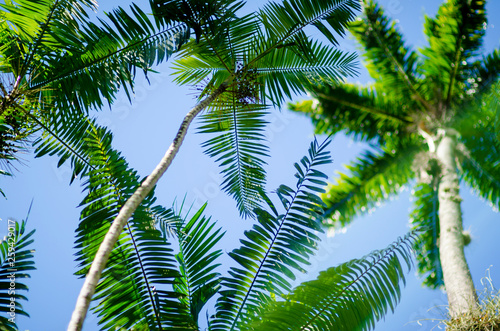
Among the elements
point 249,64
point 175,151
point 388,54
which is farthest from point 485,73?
point 175,151

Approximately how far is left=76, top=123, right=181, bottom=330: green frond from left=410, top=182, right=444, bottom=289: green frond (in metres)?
6.19

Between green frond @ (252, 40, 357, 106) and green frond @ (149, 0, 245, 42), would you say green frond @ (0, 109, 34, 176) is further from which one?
green frond @ (252, 40, 357, 106)

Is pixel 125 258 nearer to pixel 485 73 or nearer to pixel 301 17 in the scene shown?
pixel 301 17

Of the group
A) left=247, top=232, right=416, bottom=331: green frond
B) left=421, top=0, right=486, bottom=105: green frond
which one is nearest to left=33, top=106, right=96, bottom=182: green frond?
left=247, top=232, right=416, bottom=331: green frond

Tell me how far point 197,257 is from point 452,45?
25.8ft

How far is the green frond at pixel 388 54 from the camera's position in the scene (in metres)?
8.93

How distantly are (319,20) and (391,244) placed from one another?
98.9 inches

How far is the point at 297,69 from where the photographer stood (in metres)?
4.80

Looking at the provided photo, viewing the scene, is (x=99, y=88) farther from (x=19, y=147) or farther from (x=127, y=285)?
(x=127, y=285)

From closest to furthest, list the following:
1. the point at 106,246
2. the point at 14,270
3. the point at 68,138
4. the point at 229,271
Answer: the point at 106,246
the point at 14,270
the point at 229,271
the point at 68,138

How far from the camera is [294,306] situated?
9.10 ft

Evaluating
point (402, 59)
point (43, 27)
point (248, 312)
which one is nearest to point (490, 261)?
point (402, 59)

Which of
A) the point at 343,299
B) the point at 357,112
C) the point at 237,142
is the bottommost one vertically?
the point at 343,299

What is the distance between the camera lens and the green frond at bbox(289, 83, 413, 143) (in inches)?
352
